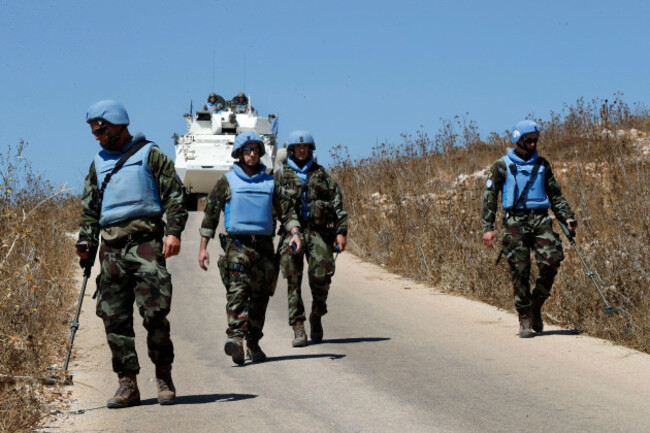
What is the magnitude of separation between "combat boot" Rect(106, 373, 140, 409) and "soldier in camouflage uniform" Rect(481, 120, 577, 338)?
421 cm

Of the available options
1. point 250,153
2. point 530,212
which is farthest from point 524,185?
point 250,153

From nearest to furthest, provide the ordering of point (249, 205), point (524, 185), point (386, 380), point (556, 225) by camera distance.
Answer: point (386, 380) → point (249, 205) → point (524, 185) → point (556, 225)

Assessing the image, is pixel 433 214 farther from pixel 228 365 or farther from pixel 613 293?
pixel 228 365

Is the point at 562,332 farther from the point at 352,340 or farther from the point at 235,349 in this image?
the point at 235,349

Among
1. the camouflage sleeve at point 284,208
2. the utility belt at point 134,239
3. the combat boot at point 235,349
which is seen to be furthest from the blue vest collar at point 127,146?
the combat boot at point 235,349

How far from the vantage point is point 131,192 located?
6656mm

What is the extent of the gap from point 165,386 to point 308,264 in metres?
2.95

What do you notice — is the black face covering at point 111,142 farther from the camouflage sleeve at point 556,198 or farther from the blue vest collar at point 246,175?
the camouflage sleeve at point 556,198

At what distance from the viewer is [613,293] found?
9.77 metres

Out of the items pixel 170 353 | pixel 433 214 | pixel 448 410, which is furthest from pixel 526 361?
pixel 433 214

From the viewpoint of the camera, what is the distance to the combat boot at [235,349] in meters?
8.27

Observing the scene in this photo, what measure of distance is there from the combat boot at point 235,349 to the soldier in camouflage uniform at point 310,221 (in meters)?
1.08

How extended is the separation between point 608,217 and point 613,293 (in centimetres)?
173

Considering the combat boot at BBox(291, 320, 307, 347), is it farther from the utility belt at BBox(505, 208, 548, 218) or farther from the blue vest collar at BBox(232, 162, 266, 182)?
the utility belt at BBox(505, 208, 548, 218)
